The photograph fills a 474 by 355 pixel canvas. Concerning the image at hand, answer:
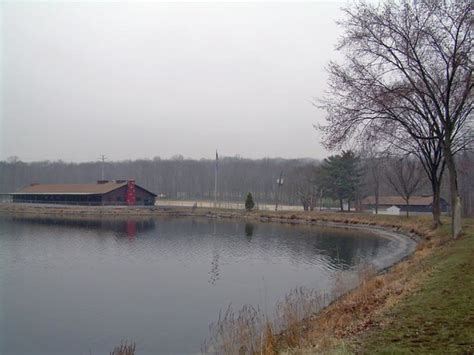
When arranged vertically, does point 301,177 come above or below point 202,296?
above

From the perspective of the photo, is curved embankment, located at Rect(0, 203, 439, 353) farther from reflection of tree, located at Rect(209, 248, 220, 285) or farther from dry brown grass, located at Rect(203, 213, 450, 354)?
reflection of tree, located at Rect(209, 248, 220, 285)

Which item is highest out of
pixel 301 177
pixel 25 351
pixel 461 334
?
pixel 301 177

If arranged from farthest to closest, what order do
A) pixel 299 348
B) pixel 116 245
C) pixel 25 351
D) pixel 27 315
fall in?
pixel 116 245, pixel 27 315, pixel 25 351, pixel 299 348

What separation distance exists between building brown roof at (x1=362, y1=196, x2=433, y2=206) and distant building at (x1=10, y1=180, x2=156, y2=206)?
39.2 m

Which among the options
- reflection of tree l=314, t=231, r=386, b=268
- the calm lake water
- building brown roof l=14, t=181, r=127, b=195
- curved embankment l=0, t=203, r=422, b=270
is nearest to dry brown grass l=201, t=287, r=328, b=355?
the calm lake water

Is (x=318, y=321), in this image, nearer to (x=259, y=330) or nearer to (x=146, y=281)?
(x=259, y=330)

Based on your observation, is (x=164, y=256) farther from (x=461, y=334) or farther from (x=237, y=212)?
(x=237, y=212)

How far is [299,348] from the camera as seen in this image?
23.9 ft

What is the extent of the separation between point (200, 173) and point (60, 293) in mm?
110678

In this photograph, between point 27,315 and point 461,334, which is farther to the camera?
point 27,315

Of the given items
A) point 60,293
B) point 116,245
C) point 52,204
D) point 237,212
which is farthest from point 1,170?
point 60,293

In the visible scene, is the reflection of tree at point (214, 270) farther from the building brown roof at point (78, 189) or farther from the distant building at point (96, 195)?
the building brown roof at point (78, 189)

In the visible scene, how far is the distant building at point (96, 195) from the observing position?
7125 cm

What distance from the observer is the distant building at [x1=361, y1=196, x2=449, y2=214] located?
2537 inches
